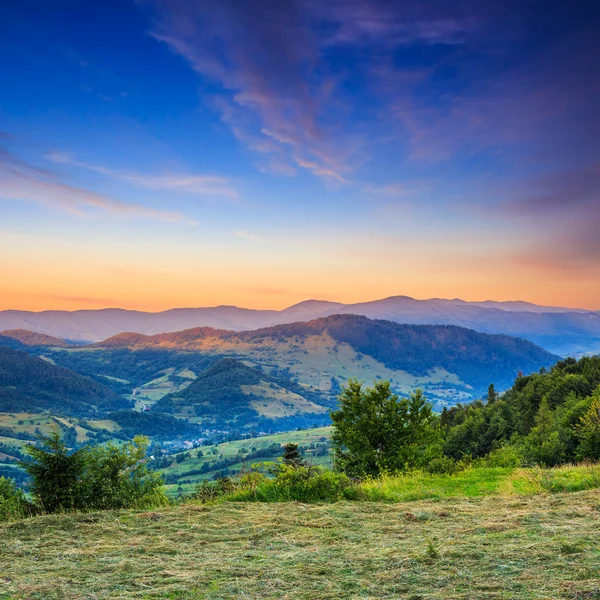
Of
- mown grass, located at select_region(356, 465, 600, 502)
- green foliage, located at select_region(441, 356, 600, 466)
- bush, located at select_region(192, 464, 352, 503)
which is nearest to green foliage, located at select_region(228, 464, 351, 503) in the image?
bush, located at select_region(192, 464, 352, 503)

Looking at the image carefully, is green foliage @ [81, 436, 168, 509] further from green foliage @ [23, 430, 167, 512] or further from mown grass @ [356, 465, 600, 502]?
mown grass @ [356, 465, 600, 502]

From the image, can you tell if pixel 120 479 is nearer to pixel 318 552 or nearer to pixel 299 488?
pixel 299 488

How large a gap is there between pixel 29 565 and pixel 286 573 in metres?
5.17

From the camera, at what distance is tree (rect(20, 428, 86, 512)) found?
1405 cm

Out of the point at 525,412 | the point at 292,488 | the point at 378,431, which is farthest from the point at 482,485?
the point at 525,412

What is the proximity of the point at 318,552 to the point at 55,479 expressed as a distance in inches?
378

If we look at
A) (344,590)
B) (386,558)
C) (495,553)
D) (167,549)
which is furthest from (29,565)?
(495,553)

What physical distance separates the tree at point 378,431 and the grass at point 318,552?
826 inches

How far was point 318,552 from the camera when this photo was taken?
8.95 meters

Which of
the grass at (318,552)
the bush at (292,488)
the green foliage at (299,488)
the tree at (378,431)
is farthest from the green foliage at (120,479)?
the tree at (378,431)

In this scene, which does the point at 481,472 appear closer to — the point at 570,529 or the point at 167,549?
the point at 570,529

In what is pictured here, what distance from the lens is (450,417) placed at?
108 m

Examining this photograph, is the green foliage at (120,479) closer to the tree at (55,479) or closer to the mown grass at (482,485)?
the tree at (55,479)

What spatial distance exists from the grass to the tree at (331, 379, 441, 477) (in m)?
21.0
